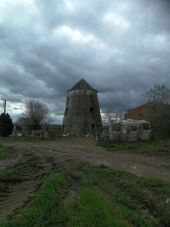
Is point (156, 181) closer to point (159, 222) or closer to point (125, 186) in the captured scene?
point (125, 186)

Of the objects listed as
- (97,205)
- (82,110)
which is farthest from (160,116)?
(97,205)

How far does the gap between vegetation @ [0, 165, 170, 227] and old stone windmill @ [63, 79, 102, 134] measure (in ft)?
157

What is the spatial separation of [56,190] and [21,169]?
23.9 feet

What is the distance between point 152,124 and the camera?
1638 inches

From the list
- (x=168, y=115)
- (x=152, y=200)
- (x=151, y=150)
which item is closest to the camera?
(x=152, y=200)

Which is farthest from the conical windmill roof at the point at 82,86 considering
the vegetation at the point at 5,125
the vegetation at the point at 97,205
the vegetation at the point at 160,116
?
the vegetation at the point at 97,205

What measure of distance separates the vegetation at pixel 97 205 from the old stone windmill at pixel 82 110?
47964 mm

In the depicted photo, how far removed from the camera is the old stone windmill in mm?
61344

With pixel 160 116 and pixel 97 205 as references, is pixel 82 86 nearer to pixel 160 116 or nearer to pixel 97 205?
pixel 160 116

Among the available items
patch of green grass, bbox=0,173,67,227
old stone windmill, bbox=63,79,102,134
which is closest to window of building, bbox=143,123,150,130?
old stone windmill, bbox=63,79,102,134

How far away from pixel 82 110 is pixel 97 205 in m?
53.3

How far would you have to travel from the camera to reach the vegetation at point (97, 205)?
7.66m

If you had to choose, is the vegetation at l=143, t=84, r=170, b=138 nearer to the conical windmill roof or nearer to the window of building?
the window of building

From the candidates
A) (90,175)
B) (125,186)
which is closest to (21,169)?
(90,175)
